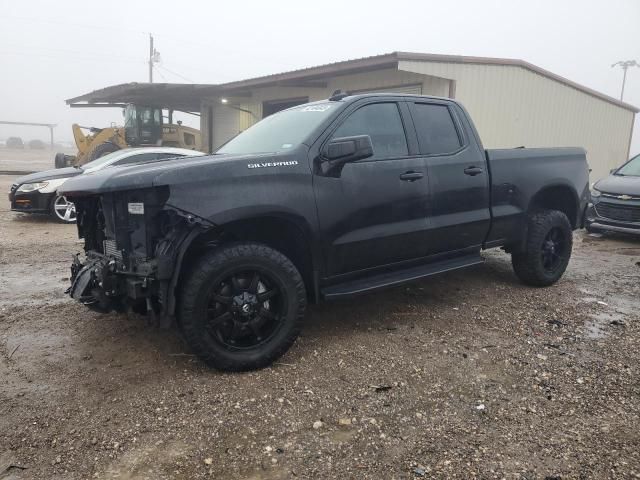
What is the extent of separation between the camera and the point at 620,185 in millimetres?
8453

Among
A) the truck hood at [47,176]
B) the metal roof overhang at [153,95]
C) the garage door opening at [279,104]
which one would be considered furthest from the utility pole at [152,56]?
the truck hood at [47,176]

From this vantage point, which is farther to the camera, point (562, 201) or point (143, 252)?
point (562, 201)

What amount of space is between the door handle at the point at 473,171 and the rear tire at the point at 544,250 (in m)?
1.03

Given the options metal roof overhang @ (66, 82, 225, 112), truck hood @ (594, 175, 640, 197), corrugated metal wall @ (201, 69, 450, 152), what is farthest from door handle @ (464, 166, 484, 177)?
metal roof overhang @ (66, 82, 225, 112)

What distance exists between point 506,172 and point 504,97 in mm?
8660

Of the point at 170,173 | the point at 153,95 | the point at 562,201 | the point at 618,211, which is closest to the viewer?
the point at 170,173

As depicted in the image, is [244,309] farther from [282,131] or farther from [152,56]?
[152,56]

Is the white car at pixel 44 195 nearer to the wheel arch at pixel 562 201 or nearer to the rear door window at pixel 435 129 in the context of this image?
the rear door window at pixel 435 129

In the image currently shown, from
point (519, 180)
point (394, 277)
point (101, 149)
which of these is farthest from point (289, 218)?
point (101, 149)

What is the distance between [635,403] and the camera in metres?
3.03

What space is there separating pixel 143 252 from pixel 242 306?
738 mm

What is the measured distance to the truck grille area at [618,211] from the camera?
8141mm

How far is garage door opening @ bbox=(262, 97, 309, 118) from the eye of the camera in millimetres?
16136

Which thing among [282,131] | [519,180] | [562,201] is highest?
[282,131]
